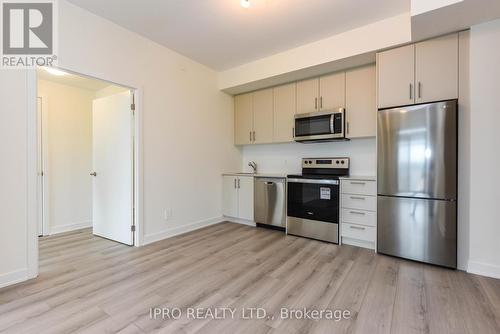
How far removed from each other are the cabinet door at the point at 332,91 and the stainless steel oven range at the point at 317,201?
0.80 m

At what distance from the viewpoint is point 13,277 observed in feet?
6.74

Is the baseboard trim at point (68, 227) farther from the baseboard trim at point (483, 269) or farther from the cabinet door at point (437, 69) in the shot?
the baseboard trim at point (483, 269)

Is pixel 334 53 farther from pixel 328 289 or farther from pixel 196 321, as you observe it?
pixel 196 321

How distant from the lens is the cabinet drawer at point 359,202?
2838 mm

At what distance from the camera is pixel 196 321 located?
160 cm

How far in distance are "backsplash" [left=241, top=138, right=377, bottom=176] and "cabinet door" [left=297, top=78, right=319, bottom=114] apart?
60 centimetres

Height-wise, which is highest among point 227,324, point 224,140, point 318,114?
point 318,114

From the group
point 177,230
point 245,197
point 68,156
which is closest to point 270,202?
point 245,197

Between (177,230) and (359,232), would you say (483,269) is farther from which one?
(177,230)

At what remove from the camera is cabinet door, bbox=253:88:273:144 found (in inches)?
156

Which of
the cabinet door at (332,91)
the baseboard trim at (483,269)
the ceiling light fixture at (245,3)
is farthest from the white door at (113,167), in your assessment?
the baseboard trim at (483,269)

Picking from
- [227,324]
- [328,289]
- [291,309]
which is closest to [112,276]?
[227,324]

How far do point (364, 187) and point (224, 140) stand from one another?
8.02 feet

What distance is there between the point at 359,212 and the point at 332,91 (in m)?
1.69
